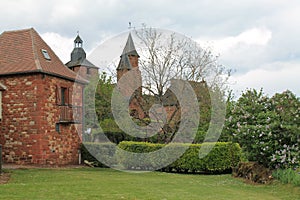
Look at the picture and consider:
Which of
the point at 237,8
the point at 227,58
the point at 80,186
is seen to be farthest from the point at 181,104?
the point at 80,186

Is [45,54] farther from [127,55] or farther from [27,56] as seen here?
[127,55]

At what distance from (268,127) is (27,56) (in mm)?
12552

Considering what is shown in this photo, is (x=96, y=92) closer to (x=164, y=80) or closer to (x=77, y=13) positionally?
(x=164, y=80)

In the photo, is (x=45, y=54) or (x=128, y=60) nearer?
(x=45, y=54)

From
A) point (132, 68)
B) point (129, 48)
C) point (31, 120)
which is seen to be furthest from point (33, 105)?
point (129, 48)

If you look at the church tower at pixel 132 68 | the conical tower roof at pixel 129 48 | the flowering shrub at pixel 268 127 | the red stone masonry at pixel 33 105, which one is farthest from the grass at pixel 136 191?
the conical tower roof at pixel 129 48

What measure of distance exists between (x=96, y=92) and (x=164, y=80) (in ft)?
24.7

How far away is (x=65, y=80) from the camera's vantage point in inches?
849

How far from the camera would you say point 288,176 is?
1280 centimetres

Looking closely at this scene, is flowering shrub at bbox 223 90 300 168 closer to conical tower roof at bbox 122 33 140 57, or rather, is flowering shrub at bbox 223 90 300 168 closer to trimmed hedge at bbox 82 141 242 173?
trimmed hedge at bbox 82 141 242 173

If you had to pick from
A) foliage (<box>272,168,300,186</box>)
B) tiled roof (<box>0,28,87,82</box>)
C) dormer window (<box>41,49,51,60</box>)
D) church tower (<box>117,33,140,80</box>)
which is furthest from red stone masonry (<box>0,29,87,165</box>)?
foliage (<box>272,168,300,186</box>)

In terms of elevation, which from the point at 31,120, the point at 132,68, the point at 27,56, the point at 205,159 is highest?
the point at 27,56

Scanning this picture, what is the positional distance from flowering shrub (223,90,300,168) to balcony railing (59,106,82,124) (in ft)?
30.2

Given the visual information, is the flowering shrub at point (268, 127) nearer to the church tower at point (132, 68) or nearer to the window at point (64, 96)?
the church tower at point (132, 68)
